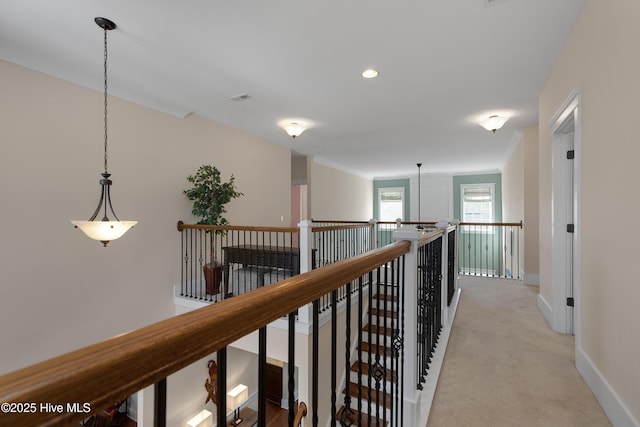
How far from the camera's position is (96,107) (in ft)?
10.6

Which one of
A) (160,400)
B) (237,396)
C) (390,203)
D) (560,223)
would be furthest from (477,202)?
(160,400)

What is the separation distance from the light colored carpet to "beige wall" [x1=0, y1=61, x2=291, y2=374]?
3373mm

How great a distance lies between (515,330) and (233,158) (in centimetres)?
443

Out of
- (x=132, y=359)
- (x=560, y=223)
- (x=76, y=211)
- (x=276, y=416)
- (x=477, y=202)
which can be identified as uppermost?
(x=477, y=202)

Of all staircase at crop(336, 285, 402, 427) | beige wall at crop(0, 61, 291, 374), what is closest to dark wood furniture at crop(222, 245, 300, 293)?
beige wall at crop(0, 61, 291, 374)

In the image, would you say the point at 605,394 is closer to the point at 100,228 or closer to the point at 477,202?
the point at 100,228

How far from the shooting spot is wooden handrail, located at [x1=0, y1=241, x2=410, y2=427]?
0.97 ft

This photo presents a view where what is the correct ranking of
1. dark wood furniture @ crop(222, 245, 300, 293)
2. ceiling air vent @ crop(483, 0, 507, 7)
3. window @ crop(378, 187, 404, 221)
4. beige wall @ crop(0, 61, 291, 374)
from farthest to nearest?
window @ crop(378, 187, 404, 221)
dark wood furniture @ crop(222, 245, 300, 293)
beige wall @ crop(0, 61, 291, 374)
ceiling air vent @ crop(483, 0, 507, 7)

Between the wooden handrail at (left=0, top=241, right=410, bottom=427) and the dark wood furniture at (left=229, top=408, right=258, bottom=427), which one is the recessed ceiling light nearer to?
the wooden handrail at (left=0, top=241, right=410, bottom=427)

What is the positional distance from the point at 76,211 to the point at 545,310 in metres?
5.15

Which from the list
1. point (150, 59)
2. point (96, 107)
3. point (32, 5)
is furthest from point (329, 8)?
point (96, 107)

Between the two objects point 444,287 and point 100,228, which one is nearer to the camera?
point 100,228

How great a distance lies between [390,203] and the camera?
36.0 feet

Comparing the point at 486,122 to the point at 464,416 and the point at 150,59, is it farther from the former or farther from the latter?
the point at 150,59
